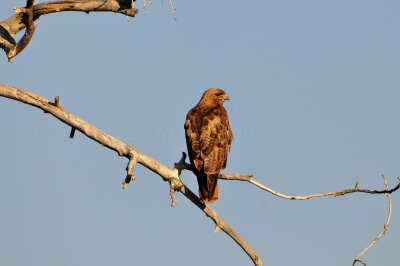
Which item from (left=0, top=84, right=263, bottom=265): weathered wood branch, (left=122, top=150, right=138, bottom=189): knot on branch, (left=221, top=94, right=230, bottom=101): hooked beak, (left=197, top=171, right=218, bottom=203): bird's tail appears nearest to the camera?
(left=122, top=150, right=138, bottom=189): knot on branch

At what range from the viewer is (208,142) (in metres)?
7.30

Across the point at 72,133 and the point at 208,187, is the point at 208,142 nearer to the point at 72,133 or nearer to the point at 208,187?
the point at 208,187

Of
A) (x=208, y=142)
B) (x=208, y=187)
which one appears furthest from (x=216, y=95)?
(x=208, y=187)

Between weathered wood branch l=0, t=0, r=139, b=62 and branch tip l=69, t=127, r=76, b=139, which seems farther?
weathered wood branch l=0, t=0, r=139, b=62

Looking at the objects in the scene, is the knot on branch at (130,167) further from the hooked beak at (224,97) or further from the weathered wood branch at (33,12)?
the hooked beak at (224,97)

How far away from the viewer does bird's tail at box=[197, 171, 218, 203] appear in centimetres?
668

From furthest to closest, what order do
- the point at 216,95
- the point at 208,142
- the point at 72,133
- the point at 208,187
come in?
the point at 216,95 < the point at 208,142 < the point at 208,187 < the point at 72,133

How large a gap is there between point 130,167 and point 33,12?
280 cm

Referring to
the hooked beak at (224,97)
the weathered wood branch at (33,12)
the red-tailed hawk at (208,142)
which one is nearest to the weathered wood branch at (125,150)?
the red-tailed hawk at (208,142)

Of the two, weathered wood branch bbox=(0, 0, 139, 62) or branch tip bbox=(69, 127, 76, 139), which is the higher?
weathered wood branch bbox=(0, 0, 139, 62)

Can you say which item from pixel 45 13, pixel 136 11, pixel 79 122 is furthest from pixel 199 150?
pixel 45 13

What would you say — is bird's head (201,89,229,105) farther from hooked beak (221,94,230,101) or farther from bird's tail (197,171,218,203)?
bird's tail (197,171,218,203)

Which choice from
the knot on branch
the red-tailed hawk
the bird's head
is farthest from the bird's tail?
the bird's head

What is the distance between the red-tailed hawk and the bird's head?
89 millimetres
